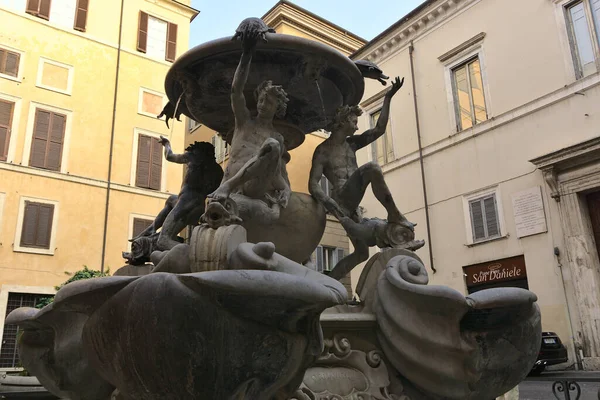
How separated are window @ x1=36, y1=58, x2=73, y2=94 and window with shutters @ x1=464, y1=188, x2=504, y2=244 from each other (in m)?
13.0

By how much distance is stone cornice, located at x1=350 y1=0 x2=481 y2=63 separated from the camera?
1620 centimetres

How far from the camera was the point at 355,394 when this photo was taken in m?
2.65

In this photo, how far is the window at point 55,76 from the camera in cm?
1669

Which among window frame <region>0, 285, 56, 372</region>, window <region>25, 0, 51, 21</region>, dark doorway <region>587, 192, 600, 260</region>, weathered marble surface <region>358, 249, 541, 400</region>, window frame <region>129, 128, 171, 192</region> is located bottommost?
weathered marble surface <region>358, 249, 541, 400</region>

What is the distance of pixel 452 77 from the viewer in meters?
16.2

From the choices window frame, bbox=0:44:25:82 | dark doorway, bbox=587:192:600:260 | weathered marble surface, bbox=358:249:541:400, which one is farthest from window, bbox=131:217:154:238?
weathered marble surface, bbox=358:249:541:400

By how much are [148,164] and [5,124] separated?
437 centimetres

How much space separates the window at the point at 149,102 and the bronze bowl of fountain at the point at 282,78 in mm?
14720

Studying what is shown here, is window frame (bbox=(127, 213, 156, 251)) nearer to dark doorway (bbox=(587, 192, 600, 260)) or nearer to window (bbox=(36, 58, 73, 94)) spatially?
window (bbox=(36, 58, 73, 94))

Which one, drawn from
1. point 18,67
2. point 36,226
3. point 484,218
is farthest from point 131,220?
point 484,218

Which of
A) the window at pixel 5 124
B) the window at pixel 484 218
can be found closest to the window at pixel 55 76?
A: the window at pixel 5 124

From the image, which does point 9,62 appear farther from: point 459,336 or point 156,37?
point 459,336

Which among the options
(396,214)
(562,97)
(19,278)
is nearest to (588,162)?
(562,97)

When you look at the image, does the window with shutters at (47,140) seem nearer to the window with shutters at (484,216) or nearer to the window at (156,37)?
the window at (156,37)
